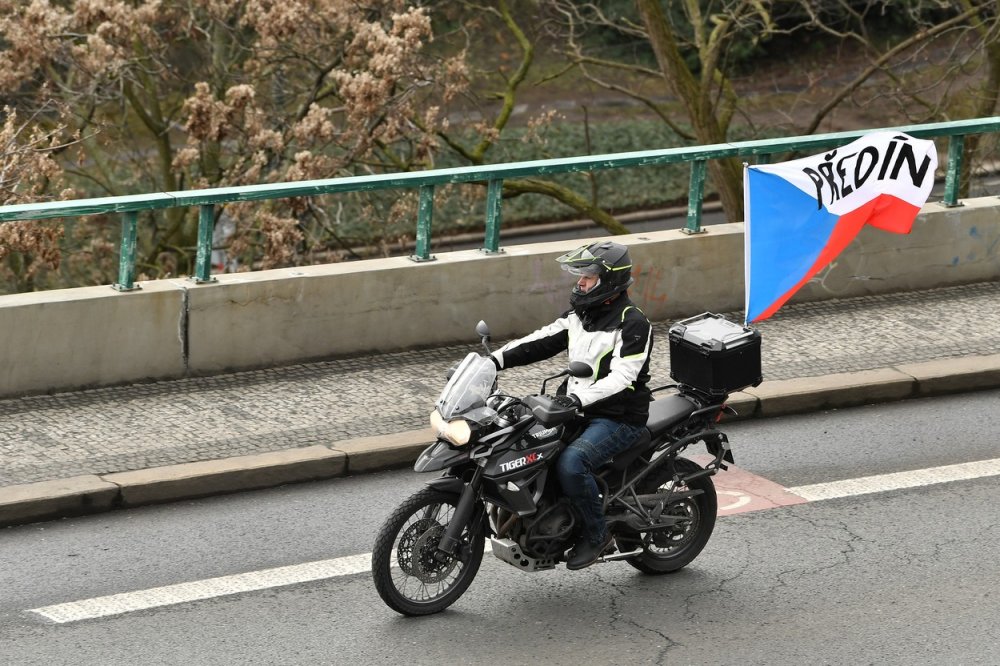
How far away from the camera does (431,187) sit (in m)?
10.3

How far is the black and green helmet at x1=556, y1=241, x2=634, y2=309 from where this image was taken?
6605mm

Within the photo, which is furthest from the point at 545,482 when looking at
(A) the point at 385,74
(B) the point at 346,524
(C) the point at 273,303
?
(A) the point at 385,74

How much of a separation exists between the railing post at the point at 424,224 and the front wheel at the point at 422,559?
12.7ft

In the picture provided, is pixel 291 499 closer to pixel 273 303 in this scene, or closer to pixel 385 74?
pixel 273 303

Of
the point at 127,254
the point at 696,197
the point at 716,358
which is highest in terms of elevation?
the point at 696,197

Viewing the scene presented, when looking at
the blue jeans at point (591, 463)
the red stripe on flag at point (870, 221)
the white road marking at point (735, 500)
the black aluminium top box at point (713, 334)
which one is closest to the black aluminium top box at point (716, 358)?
the black aluminium top box at point (713, 334)

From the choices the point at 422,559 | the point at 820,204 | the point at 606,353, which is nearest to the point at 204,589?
the point at 422,559

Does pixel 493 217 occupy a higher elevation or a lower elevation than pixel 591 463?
higher

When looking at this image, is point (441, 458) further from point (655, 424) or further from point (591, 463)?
point (655, 424)

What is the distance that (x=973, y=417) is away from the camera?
9.49m

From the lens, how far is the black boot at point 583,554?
6770 mm

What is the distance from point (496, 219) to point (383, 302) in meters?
1.09

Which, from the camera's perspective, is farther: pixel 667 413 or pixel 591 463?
pixel 667 413

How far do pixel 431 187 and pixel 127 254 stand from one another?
216cm
